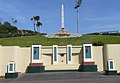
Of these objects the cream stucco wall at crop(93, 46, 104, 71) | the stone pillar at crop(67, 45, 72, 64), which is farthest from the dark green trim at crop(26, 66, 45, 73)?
the cream stucco wall at crop(93, 46, 104, 71)

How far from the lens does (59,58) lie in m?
33.6

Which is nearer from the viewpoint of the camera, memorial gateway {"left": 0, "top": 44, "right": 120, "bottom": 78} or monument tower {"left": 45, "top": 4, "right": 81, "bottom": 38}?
memorial gateway {"left": 0, "top": 44, "right": 120, "bottom": 78}

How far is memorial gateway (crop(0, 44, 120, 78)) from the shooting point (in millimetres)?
30188

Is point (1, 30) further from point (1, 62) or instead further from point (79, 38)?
point (1, 62)

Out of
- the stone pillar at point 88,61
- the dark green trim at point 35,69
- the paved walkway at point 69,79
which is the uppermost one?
the stone pillar at point 88,61

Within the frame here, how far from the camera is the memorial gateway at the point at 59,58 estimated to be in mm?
30188

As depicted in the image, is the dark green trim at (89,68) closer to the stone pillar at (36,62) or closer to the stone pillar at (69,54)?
the stone pillar at (69,54)

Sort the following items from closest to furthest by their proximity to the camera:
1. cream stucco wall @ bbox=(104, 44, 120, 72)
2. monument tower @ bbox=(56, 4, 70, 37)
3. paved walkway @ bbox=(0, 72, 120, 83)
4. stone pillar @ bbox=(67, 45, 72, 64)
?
paved walkway @ bbox=(0, 72, 120, 83) → cream stucco wall @ bbox=(104, 44, 120, 72) → stone pillar @ bbox=(67, 45, 72, 64) → monument tower @ bbox=(56, 4, 70, 37)

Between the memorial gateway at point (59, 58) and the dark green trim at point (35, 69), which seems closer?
the memorial gateway at point (59, 58)

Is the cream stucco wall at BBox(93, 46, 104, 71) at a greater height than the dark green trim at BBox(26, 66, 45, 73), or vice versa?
the cream stucco wall at BBox(93, 46, 104, 71)

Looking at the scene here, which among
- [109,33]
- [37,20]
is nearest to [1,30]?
[37,20]

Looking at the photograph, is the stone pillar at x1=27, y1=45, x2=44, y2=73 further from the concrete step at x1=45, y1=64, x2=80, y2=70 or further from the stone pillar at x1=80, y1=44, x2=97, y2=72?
the stone pillar at x1=80, y1=44, x2=97, y2=72

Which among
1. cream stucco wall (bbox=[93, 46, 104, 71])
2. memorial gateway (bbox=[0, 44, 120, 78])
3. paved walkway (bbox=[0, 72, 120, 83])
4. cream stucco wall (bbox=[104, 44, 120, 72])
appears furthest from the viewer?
cream stucco wall (bbox=[93, 46, 104, 71])

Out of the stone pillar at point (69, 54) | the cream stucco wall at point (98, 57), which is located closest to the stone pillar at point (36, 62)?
the stone pillar at point (69, 54)
